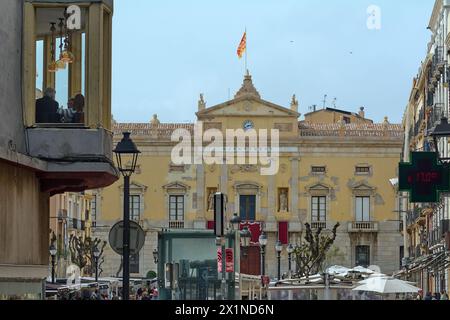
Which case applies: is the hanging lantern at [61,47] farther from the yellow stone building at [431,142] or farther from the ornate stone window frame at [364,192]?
the ornate stone window frame at [364,192]

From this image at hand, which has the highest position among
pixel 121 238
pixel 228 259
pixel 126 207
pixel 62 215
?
pixel 126 207

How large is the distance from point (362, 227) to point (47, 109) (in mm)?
81492

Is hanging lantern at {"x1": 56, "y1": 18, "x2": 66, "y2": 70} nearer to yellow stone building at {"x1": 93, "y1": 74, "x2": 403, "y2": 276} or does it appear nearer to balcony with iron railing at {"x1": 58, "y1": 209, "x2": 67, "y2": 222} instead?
balcony with iron railing at {"x1": 58, "y1": 209, "x2": 67, "y2": 222}

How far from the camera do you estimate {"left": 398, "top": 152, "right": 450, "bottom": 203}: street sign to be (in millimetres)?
18422

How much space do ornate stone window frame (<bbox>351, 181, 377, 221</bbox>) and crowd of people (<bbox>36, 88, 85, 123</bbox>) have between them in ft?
269

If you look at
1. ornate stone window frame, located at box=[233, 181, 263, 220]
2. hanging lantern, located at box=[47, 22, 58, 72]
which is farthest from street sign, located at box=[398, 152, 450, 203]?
ornate stone window frame, located at box=[233, 181, 263, 220]

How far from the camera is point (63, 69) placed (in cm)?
1131

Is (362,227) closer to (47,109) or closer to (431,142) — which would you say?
(431,142)

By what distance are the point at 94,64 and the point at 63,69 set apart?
0.31 meters

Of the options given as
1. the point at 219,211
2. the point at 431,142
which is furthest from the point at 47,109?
the point at 431,142

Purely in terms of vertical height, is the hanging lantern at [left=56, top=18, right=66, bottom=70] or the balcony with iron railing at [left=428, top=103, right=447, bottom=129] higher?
the balcony with iron railing at [left=428, top=103, right=447, bottom=129]

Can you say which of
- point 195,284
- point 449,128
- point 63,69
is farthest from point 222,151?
point 63,69

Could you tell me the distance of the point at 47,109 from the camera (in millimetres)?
11234

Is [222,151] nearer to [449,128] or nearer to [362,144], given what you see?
[362,144]
